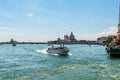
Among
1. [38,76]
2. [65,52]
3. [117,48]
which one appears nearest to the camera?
[38,76]

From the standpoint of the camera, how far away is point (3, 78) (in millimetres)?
33750

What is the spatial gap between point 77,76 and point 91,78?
211cm

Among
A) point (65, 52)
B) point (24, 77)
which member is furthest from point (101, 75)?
point (65, 52)

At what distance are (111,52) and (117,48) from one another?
1833 mm

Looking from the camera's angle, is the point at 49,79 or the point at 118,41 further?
the point at 118,41

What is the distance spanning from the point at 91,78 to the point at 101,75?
8.43 ft

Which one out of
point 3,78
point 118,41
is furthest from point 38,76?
point 118,41

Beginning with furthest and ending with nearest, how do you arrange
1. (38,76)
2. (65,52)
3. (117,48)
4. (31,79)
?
(65,52) → (117,48) → (38,76) → (31,79)

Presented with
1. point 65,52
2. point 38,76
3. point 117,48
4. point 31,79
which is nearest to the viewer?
point 31,79

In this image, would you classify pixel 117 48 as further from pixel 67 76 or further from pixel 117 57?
pixel 67 76

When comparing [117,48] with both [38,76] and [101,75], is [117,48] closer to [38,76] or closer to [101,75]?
[101,75]

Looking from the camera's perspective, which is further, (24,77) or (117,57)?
(117,57)

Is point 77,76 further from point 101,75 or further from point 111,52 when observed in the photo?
point 111,52

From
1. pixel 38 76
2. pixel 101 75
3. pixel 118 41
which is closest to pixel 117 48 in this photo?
pixel 118 41
